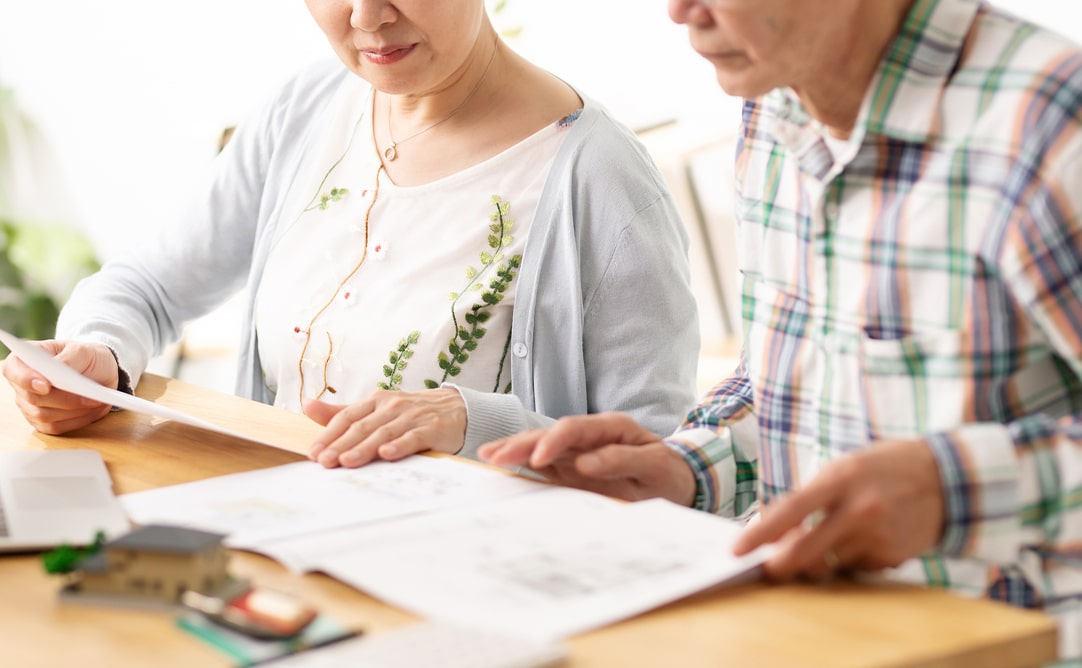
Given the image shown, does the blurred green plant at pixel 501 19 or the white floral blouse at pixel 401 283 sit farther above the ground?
the blurred green plant at pixel 501 19

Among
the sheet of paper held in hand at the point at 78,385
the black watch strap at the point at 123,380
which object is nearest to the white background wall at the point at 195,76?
the black watch strap at the point at 123,380

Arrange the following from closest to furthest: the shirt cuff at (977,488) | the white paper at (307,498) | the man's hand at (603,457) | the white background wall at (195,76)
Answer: the shirt cuff at (977,488) < the white paper at (307,498) < the man's hand at (603,457) < the white background wall at (195,76)

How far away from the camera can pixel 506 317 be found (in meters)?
1.58

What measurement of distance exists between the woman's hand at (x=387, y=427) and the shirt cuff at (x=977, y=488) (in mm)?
543

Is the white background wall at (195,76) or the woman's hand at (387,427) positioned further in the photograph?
the white background wall at (195,76)

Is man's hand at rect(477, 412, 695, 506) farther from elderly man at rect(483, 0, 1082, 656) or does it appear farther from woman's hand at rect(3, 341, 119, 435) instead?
woman's hand at rect(3, 341, 119, 435)

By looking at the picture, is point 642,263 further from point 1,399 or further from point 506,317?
point 1,399

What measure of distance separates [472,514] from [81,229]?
309 centimetres

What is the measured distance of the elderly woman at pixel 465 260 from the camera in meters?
1.56

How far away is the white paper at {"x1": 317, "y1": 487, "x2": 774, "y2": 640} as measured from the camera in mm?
777

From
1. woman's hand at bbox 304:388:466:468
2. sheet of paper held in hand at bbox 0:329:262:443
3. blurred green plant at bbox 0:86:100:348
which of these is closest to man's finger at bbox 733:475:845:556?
woman's hand at bbox 304:388:466:468

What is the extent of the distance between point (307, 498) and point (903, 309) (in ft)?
1.71

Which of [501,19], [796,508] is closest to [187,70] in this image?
[501,19]

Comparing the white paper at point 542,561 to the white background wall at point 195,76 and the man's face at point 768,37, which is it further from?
the white background wall at point 195,76
